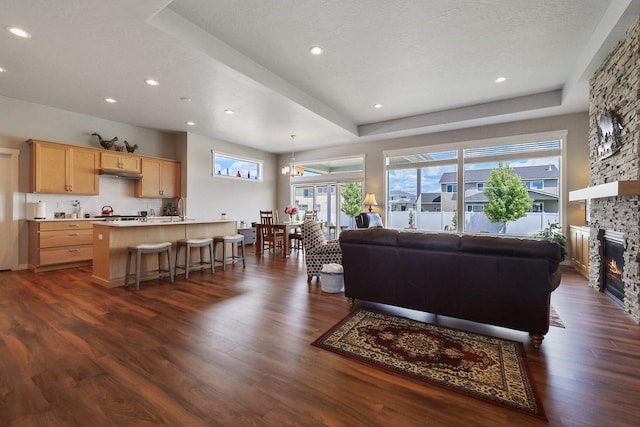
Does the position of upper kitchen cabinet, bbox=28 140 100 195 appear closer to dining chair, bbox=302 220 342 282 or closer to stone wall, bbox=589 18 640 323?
dining chair, bbox=302 220 342 282

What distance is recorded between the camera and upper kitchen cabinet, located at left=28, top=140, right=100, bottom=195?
4.89 metres

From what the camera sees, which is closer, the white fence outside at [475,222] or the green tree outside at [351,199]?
the white fence outside at [475,222]

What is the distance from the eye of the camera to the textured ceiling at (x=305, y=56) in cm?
289

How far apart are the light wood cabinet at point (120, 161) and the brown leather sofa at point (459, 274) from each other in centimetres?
542

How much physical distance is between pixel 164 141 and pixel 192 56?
167 inches

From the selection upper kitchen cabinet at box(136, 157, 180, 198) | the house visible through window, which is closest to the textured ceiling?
upper kitchen cabinet at box(136, 157, 180, 198)

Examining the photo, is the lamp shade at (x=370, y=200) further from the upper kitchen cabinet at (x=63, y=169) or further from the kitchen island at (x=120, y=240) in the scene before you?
the upper kitchen cabinet at (x=63, y=169)

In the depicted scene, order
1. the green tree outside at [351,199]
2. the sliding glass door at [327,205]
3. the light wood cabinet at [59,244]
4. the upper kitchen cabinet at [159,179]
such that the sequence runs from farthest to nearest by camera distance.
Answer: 1. the sliding glass door at [327,205]
2. the green tree outside at [351,199]
3. the upper kitchen cabinet at [159,179]
4. the light wood cabinet at [59,244]

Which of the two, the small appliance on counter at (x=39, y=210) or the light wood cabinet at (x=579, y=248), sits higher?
the small appliance on counter at (x=39, y=210)

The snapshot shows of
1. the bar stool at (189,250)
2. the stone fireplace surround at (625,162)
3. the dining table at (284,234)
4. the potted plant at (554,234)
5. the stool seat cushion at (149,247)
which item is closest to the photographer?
the stone fireplace surround at (625,162)

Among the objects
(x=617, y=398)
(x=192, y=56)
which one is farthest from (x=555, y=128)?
(x=192, y=56)

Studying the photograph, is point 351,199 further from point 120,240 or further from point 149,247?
point 120,240

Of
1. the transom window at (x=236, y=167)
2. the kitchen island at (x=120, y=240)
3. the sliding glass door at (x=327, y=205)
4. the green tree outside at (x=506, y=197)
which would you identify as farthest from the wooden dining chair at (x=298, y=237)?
the green tree outside at (x=506, y=197)

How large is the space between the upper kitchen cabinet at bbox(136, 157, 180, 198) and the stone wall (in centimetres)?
795
